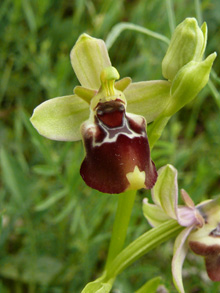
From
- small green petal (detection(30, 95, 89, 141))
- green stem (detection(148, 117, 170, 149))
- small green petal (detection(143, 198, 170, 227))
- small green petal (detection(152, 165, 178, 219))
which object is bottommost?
small green petal (detection(143, 198, 170, 227))

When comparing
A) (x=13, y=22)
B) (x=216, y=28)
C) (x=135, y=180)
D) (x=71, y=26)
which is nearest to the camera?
(x=135, y=180)

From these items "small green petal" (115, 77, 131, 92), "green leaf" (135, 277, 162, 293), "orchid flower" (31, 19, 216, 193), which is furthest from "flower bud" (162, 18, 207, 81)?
"green leaf" (135, 277, 162, 293)

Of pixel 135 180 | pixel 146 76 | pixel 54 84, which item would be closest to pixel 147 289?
pixel 135 180

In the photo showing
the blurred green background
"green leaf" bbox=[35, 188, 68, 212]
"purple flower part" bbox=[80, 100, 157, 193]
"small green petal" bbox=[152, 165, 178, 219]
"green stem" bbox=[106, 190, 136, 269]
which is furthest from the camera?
the blurred green background

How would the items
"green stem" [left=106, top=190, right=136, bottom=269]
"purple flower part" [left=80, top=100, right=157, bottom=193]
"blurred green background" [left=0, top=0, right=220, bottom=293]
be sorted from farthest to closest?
"blurred green background" [left=0, top=0, right=220, bottom=293]
"green stem" [left=106, top=190, right=136, bottom=269]
"purple flower part" [left=80, top=100, right=157, bottom=193]

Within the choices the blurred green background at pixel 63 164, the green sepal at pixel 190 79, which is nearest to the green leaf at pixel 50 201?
the blurred green background at pixel 63 164

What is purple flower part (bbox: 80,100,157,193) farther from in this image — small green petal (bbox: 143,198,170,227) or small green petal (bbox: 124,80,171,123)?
small green petal (bbox: 143,198,170,227)

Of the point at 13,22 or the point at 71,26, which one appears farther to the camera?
the point at 71,26

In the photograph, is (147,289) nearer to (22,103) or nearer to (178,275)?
(178,275)
